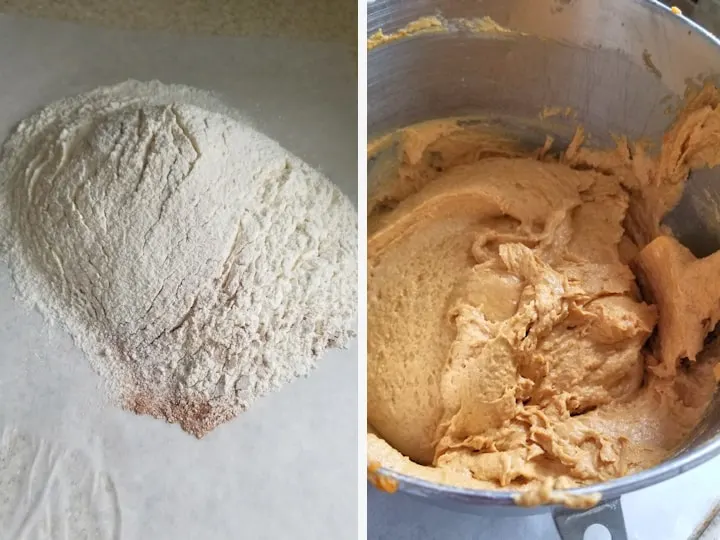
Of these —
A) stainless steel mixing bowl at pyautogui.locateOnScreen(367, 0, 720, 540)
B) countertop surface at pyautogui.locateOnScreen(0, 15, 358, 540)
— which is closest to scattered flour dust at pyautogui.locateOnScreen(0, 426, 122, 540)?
countertop surface at pyautogui.locateOnScreen(0, 15, 358, 540)

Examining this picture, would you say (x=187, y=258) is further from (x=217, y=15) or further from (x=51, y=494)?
(x=217, y=15)

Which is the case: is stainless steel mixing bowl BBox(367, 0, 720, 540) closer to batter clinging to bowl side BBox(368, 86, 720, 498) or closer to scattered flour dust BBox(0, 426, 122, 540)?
batter clinging to bowl side BBox(368, 86, 720, 498)

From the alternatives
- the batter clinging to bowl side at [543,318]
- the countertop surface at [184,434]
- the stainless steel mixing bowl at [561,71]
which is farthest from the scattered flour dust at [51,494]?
the stainless steel mixing bowl at [561,71]

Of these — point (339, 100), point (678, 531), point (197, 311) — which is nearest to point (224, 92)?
point (339, 100)

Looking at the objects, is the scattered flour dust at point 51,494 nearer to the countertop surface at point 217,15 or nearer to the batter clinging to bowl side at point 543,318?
the batter clinging to bowl side at point 543,318

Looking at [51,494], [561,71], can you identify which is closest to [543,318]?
[561,71]
